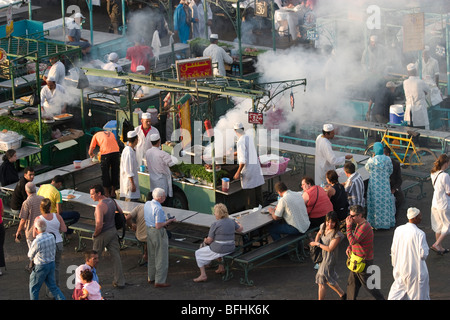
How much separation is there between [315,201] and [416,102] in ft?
18.4

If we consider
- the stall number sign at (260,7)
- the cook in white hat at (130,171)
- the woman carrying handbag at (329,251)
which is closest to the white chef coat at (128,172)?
the cook in white hat at (130,171)

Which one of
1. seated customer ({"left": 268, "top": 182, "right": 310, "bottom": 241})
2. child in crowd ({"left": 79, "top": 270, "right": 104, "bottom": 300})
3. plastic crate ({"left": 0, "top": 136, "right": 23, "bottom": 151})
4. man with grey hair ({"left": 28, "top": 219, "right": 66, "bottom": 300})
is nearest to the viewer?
child in crowd ({"left": 79, "top": 270, "right": 104, "bottom": 300})

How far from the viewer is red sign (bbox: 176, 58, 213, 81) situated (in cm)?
1453

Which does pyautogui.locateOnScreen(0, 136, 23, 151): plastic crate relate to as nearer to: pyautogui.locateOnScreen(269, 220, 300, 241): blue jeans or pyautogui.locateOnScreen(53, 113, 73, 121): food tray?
pyautogui.locateOnScreen(53, 113, 73, 121): food tray

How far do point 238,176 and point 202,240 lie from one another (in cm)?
135

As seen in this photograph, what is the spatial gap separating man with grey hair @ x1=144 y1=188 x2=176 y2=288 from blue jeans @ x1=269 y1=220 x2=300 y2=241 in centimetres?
161

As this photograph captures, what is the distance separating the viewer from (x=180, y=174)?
14930 millimetres

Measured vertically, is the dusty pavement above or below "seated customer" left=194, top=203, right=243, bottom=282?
below

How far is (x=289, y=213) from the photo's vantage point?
12945 millimetres

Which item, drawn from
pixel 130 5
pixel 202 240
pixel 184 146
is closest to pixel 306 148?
pixel 184 146

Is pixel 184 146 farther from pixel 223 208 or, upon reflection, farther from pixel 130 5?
pixel 130 5

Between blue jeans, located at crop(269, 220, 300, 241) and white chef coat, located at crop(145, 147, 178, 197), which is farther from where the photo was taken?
white chef coat, located at crop(145, 147, 178, 197)

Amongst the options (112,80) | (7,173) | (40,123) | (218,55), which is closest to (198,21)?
(218,55)

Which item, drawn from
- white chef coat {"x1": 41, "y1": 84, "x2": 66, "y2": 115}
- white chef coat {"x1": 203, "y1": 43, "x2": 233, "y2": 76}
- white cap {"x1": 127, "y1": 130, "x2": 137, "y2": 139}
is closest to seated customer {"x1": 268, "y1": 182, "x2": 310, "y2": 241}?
white cap {"x1": 127, "y1": 130, "x2": 137, "y2": 139}
